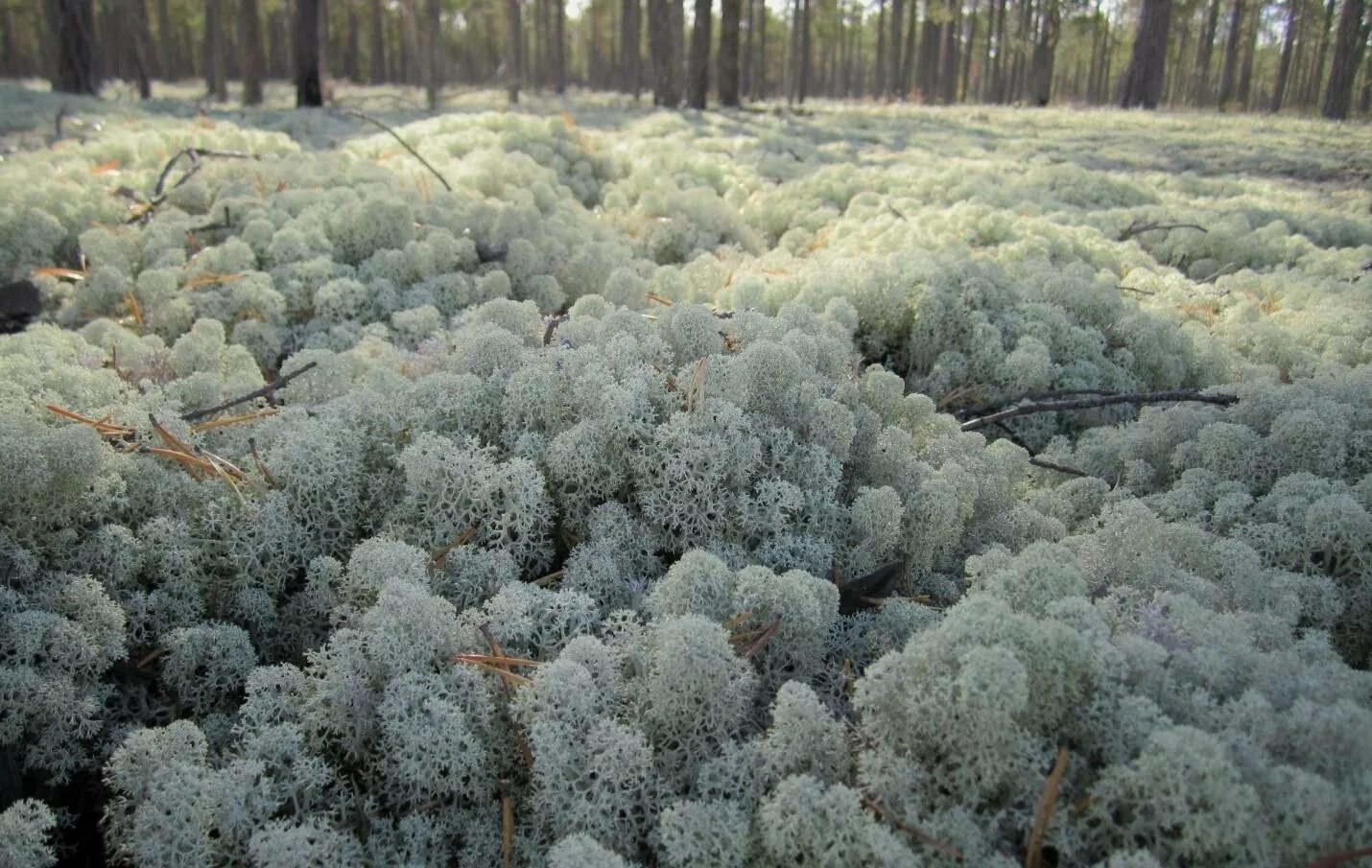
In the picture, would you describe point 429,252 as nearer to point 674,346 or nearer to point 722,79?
point 674,346

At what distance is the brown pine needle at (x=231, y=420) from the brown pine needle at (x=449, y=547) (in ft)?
2.31

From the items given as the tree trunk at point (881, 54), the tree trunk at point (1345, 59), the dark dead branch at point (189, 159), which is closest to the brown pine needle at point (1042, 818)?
the dark dead branch at point (189, 159)

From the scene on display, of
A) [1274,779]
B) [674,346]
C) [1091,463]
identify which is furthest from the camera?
[1091,463]

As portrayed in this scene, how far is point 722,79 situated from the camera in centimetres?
1479

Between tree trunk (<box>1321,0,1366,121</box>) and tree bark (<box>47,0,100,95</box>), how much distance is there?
1582 cm

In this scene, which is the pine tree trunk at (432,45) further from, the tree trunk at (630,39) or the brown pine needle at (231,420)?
the brown pine needle at (231,420)

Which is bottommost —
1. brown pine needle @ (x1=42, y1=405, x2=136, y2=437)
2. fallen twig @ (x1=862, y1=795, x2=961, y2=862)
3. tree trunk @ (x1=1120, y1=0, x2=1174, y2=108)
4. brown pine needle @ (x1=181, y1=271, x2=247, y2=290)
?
fallen twig @ (x1=862, y1=795, x2=961, y2=862)

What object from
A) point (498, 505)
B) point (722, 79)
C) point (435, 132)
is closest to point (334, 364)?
point (498, 505)

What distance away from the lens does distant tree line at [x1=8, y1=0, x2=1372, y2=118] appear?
1314 centimetres

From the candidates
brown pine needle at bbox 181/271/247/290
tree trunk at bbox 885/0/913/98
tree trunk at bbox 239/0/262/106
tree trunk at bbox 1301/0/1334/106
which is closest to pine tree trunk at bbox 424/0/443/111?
tree trunk at bbox 239/0/262/106

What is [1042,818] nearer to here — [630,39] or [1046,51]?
[1046,51]

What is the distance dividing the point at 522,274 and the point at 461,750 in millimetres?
2437

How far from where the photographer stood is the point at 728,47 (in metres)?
14.7

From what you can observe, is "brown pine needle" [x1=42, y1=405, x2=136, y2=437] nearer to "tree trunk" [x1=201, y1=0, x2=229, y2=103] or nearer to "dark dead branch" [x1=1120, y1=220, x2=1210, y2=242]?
"dark dead branch" [x1=1120, y1=220, x2=1210, y2=242]
